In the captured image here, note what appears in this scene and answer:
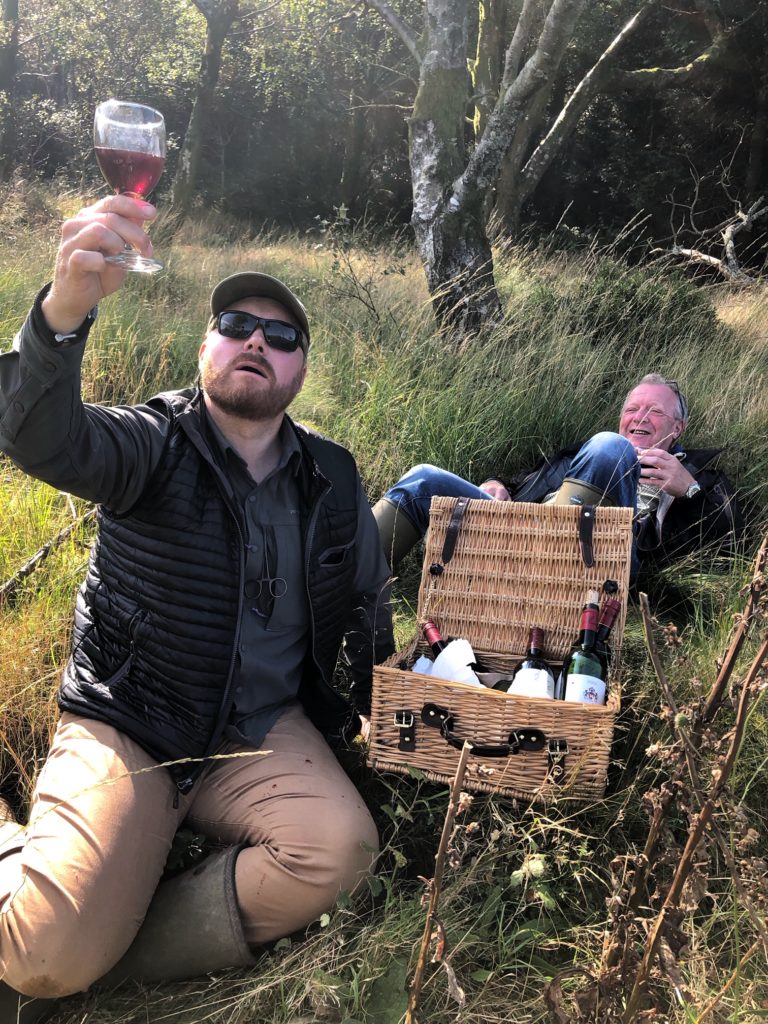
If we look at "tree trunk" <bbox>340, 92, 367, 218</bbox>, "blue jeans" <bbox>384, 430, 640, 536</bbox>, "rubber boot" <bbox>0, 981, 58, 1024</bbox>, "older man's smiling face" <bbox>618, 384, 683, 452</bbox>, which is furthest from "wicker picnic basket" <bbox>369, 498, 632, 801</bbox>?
"tree trunk" <bbox>340, 92, 367, 218</bbox>

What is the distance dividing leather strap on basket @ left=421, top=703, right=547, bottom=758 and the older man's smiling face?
212cm

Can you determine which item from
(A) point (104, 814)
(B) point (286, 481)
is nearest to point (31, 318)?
(B) point (286, 481)

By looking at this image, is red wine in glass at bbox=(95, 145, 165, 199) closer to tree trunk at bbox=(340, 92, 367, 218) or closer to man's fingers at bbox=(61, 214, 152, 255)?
man's fingers at bbox=(61, 214, 152, 255)

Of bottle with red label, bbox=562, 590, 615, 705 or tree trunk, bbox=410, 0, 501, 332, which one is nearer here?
bottle with red label, bbox=562, 590, 615, 705

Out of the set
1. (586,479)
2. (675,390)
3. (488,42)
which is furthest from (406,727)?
(488,42)

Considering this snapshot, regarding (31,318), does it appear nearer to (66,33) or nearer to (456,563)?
(456,563)

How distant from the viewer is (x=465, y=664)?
9.38 feet

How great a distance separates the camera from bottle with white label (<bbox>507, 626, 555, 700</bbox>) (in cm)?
269

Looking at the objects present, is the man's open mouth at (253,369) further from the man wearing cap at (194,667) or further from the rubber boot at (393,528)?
the rubber boot at (393,528)

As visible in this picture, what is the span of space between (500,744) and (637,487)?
1.74 meters

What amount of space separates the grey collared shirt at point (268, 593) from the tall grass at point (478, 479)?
504 millimetres

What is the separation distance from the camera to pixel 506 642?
3094 mm

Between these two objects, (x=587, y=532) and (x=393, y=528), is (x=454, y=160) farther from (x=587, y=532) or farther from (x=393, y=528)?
(x=587, y=532)

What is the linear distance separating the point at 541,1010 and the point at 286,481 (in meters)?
1.61
